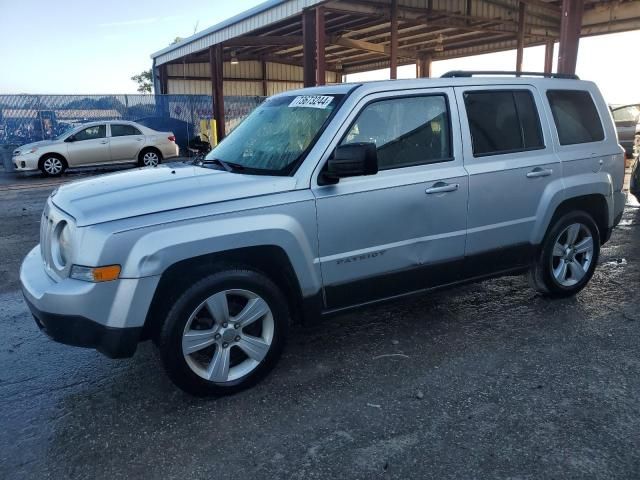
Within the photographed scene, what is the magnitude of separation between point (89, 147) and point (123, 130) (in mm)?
1107

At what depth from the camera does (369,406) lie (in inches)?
117

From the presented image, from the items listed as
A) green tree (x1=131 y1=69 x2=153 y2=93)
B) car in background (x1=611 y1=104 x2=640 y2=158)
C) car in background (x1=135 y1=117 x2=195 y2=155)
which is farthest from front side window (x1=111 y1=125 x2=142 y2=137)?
green tree (x1=131 y1=69 x2=153 y2=93)

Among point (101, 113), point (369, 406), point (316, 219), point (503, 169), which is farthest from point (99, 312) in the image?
point (101, 113)

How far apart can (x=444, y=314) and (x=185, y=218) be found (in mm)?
2478

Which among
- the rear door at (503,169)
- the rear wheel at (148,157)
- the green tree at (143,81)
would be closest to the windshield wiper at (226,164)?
the rear door at (503,169)

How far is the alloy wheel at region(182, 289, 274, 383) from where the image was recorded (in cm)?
294

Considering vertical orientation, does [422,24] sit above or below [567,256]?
above

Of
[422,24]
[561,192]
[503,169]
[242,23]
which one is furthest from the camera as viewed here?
[422,24]

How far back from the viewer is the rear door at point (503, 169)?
3.81 metres

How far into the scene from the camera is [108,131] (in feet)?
49.5

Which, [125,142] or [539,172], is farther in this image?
[125,142]

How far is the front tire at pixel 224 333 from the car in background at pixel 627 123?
1594 centimetres

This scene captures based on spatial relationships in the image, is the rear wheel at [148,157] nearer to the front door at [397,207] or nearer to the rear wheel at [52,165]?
the rear wheel at [52,165]

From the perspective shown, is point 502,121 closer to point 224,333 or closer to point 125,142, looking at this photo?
point 224,333
